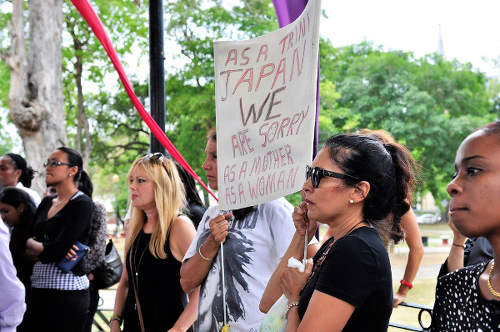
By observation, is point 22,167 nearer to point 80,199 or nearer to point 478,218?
point 80,199

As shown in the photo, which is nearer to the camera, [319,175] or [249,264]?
[319,175]

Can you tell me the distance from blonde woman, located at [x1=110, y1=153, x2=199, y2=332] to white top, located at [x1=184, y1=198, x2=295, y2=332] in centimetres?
54

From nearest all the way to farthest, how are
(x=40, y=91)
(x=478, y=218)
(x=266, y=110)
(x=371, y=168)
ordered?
1. (x=478, y=218)
2. (x=371, y=168)
3. (x=266, y=110)
4. (x=40, y=91)

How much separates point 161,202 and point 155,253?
0.29 m

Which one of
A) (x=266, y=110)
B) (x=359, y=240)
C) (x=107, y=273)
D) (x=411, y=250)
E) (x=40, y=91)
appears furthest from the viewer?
(x=40, y=91)

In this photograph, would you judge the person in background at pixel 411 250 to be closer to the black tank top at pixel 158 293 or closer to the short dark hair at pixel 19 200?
the black tank top at pixel 158 293

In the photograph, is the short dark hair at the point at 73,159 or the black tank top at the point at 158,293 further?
the short dark hair at the point at 73,159

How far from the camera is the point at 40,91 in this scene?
927 centimetres

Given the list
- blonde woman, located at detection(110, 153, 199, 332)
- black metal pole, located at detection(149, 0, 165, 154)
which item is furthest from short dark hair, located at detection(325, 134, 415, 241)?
black metal pole, located at detection(149, 0, 165, 154)

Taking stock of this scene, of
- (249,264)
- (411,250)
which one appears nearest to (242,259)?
(249,264)

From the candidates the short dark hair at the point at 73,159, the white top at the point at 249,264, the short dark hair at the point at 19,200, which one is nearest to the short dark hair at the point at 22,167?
the short dark hair at the point at 19,200

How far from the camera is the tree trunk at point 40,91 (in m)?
9.27

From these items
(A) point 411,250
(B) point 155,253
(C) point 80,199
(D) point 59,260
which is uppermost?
(C) point 80,199

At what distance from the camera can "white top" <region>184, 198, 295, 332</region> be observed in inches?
92.5
